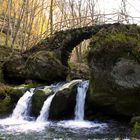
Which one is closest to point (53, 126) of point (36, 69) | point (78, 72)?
point (36, 69)

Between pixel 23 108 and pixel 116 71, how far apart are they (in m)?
4.39

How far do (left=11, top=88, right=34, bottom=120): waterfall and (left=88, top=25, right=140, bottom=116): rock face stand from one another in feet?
9.17

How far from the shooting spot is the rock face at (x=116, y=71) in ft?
44.3

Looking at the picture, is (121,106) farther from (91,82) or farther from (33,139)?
(33,139)

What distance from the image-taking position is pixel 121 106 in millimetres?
13781

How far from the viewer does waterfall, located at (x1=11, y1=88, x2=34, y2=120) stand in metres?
15.5

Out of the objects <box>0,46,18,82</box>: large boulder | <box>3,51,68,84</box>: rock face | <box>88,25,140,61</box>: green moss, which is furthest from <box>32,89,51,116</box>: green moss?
<box>0,46,18,82</box>: large boulder

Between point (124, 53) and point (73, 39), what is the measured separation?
8037 mm

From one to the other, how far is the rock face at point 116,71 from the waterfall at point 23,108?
2796 mm

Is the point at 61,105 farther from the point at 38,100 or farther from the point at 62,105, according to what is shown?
the point at 38,100

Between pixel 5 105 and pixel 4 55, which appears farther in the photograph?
pixel 4 55

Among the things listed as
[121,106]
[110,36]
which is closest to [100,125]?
[121,106]

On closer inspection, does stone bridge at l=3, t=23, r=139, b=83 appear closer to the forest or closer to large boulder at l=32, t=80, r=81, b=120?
the forest

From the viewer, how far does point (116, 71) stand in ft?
45.1
